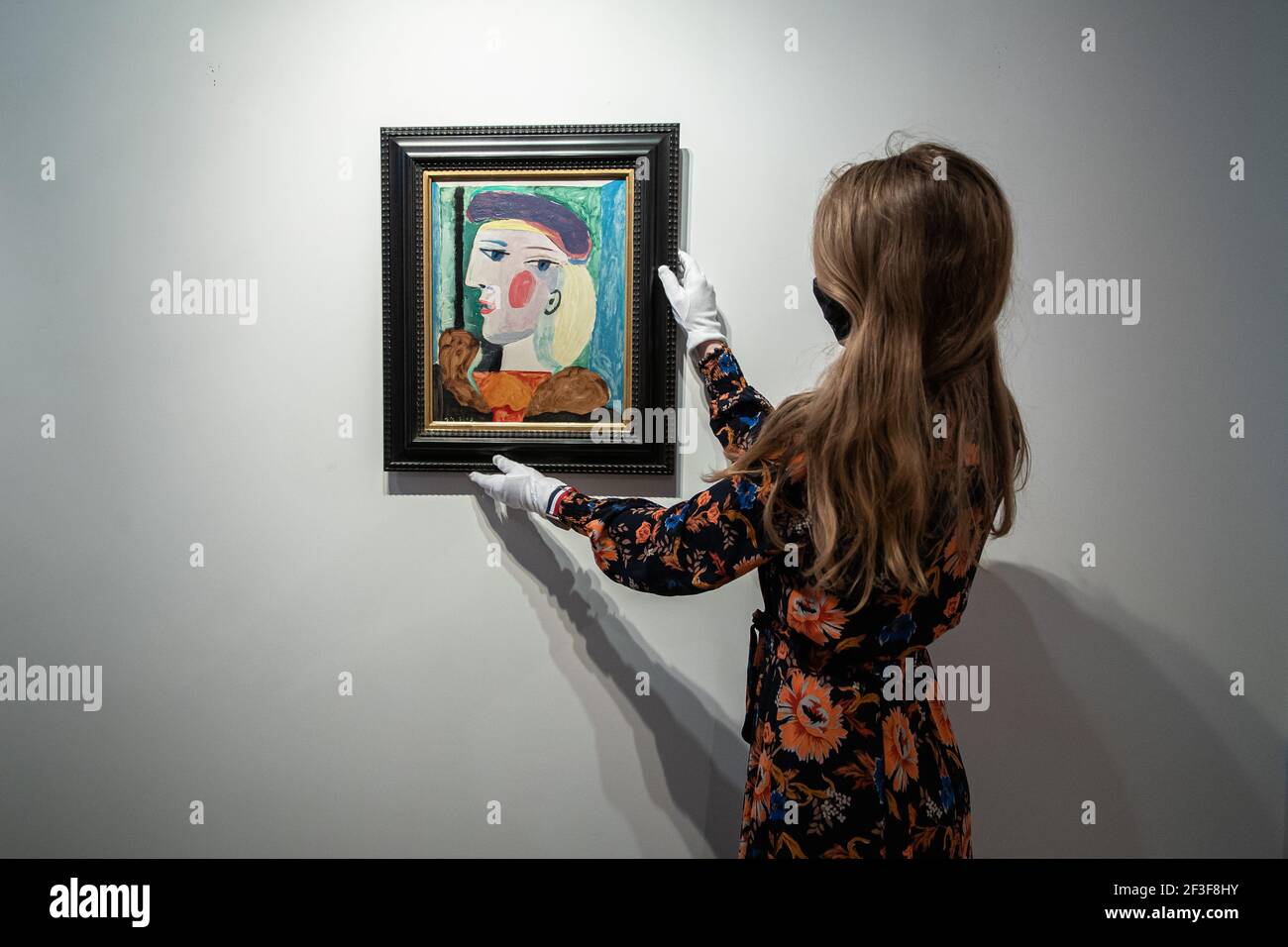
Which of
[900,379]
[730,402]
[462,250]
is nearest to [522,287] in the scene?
[462,250]

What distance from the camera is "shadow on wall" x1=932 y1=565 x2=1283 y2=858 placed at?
1.21 m

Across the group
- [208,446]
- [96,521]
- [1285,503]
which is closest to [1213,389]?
[1285,503]

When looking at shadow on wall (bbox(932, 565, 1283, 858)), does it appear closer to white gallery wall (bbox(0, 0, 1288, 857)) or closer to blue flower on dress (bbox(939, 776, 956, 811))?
white gallery wall (bbox(0, 0, 1288, 857))

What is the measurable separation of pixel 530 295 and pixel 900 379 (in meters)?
0.67

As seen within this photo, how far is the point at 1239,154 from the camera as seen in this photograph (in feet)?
3.74

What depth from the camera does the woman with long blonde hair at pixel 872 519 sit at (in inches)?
30.9

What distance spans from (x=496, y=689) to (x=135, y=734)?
2.35 feet

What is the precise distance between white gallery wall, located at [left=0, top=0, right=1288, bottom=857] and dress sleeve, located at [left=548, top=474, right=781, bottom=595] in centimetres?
28

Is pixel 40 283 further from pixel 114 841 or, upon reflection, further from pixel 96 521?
pixel 114 841

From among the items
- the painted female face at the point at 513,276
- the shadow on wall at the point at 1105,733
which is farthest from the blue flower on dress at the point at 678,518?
the shadow on wall at the point at 1105,733

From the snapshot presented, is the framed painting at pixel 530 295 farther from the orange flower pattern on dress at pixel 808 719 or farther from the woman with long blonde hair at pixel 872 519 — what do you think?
the orange flower pattern on dress at pixel 808 719

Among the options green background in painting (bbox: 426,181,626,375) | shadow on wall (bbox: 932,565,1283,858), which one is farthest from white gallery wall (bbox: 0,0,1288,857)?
green background in painting (bbox: 426,181,626,375)

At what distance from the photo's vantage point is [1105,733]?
1214 millimetres

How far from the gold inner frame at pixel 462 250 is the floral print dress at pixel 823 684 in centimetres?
30
